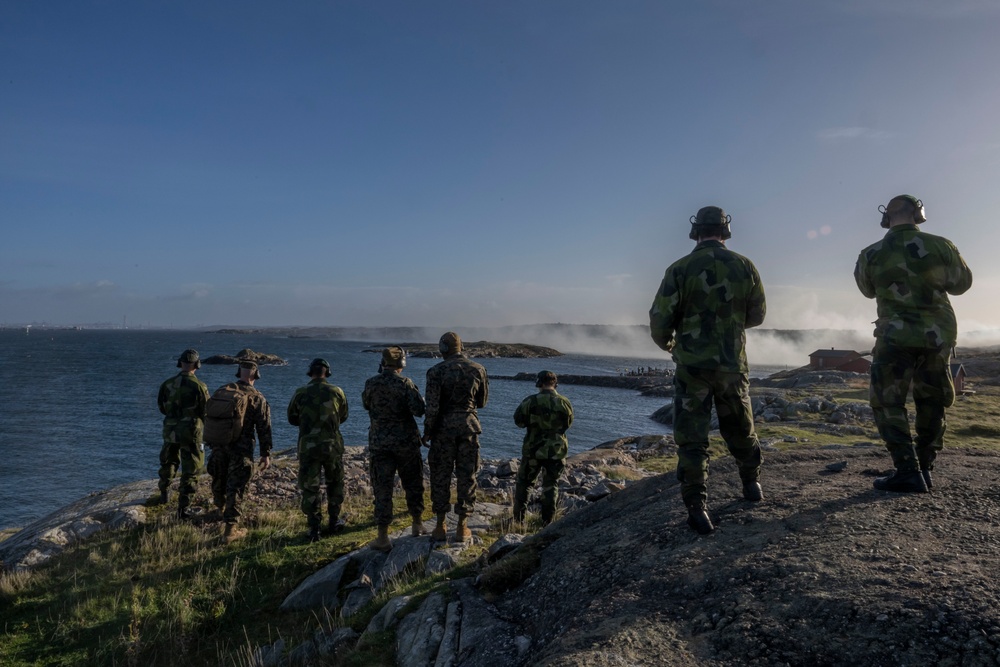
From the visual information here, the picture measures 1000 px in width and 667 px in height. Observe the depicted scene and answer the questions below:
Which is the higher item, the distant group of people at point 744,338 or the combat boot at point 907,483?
the distant group of people at point 744,338

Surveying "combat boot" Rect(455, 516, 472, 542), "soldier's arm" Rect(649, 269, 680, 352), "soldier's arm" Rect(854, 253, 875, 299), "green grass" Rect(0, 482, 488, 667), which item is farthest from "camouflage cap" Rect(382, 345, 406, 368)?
"soldier's arm" Rect(854, 253, 875, 299)

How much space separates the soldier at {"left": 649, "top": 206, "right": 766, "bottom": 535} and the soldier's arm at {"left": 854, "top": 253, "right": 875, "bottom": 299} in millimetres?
1371

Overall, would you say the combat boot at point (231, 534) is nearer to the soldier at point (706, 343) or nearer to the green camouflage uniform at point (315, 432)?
the green camouflage uniform at point (315, 432)

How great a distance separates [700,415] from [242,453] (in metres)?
7.94

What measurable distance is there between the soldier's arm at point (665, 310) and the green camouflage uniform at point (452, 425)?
3.23 meters

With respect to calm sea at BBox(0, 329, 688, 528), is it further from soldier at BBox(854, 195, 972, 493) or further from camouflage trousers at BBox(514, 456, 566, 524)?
soldier at BBox(854, 195, 972, 493)

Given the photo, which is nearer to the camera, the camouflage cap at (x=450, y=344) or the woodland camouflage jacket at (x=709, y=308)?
the woodland camouflage jacket at (x=709, y=308)

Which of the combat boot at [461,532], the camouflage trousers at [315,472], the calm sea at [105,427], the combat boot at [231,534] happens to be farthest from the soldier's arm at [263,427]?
the calm sea at [105,427]

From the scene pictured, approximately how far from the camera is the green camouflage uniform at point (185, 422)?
34.9ft

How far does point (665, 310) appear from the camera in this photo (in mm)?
5250

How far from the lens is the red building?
2467 inches

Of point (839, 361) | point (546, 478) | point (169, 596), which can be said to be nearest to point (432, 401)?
point (546, 478)

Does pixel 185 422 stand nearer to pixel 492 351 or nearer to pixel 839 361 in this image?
pixel 839 361

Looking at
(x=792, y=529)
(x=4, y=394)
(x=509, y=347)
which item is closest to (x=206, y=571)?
(x=792, y=529)
